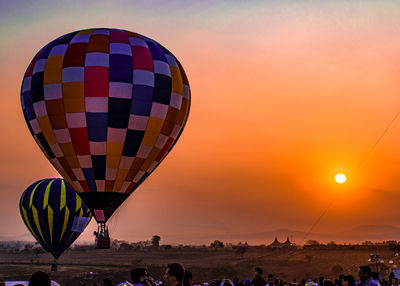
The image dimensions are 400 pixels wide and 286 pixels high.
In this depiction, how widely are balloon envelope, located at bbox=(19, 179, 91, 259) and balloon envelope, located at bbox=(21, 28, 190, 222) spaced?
48.5 ft

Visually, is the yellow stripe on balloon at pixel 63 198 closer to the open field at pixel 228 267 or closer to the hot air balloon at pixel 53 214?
the hot air balloon at pixel 53 214

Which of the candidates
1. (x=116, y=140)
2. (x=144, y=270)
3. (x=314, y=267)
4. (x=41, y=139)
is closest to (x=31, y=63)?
(x=41, y=139)

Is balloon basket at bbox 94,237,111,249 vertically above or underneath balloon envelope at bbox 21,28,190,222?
underneath

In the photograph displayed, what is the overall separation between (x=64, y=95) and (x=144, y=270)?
1719 centimetres

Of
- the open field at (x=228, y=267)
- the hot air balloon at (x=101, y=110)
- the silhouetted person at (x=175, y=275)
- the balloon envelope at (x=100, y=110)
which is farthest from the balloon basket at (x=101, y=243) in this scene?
the open field at (x=228, y=267)

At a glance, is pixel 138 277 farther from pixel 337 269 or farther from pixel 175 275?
pixel 337 269

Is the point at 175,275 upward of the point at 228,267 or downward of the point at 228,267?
downward

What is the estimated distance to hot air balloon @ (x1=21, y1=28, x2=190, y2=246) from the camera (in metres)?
25.1

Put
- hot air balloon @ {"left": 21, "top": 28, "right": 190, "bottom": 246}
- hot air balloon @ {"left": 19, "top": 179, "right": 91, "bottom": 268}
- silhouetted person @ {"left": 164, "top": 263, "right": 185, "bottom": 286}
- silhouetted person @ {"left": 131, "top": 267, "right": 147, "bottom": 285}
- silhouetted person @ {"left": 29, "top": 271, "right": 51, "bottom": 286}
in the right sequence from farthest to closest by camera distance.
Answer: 1. hot air balloon @ {"left": 19, "top": 179, "right": 91, "bottom": 268}
2. hot air balloon @ {"left": 21, "top": 28, "right": 190, "bottom": 246}
3. silhouetted person @ {"left": 131, "top": 267, "right": 147, "bottom": 285}
4. silhouetted person @ {"left": 164, "top": 263, "right": 185, "bottom": 286}
5. silhouetted person @ {"left": 29, "top": 271, "right": 51, "bottom": 286}

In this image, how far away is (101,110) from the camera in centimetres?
2500

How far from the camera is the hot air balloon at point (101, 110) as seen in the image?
82.3 ft

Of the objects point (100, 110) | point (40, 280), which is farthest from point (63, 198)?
point (40, 280)

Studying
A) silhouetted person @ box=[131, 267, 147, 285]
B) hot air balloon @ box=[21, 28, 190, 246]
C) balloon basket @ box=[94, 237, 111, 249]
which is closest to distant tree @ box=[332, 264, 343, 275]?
hot air balloon @ box=[21, 28, 190, 246]

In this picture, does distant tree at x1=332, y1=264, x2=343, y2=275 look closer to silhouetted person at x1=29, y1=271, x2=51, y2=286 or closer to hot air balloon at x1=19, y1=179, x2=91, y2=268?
hot air balloon at x1=19, y1=179, x2=91, y2=268
